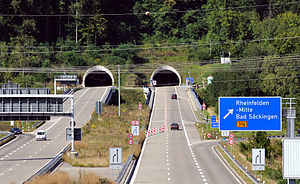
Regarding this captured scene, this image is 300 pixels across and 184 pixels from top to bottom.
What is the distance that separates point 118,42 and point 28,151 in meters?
85.3

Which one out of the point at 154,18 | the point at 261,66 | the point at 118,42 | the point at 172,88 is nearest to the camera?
the point at 261,66

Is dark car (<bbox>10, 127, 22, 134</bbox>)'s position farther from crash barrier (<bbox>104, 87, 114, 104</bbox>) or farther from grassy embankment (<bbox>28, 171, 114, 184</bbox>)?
grassy embankment (<bbox>28, 171, 114, 184</bbox>)

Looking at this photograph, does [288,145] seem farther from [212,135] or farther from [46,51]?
[46,51]

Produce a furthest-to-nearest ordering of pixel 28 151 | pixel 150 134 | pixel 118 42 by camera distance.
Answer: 1. pixel 118 42
2. pixel 150 134
3. pixel 28 151

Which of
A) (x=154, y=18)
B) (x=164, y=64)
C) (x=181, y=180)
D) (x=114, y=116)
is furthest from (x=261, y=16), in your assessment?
(x=181, y=180)

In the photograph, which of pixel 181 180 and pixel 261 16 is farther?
pixel 261 16

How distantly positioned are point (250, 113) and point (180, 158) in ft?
43.7

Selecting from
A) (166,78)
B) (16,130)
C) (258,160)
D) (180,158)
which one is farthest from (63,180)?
(166,78)

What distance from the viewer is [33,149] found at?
191 feet

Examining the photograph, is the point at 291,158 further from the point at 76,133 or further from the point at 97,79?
the point at 97,79

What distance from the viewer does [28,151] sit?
56.8 metres

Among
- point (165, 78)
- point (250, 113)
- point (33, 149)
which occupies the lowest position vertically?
point (33, 149)

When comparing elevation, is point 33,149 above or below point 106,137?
below

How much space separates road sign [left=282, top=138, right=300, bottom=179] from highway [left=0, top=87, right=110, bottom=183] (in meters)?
20.3
